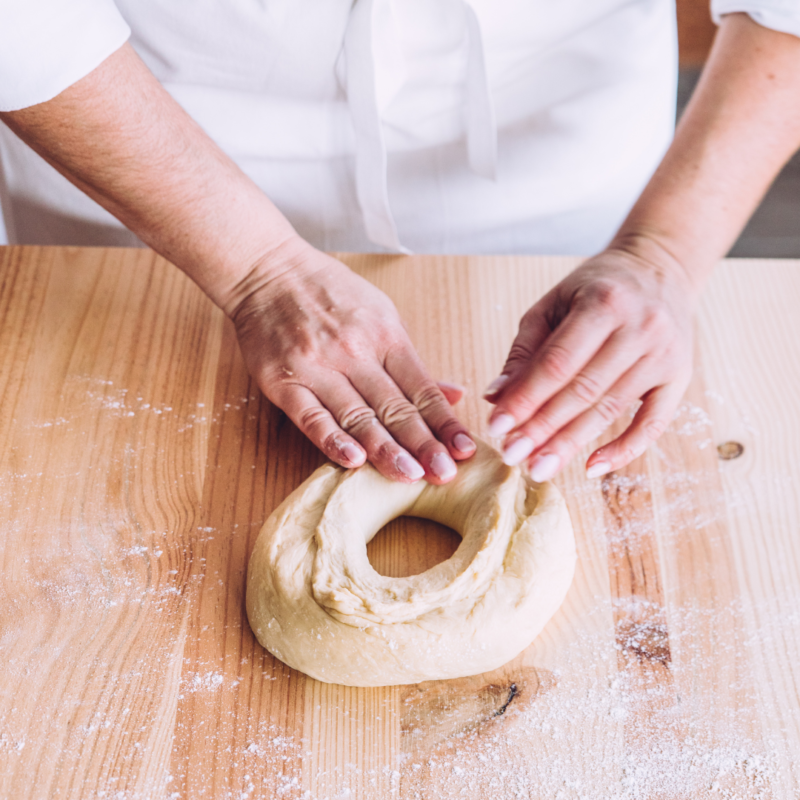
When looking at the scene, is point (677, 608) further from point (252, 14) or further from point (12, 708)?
point (252, 14)

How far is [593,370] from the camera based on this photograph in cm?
112

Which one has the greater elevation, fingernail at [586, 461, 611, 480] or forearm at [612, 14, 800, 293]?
forearm at [612, 14, 800, 293]

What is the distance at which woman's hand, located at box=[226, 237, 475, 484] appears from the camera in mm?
1094

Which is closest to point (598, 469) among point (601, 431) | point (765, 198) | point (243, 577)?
point (601, 431)

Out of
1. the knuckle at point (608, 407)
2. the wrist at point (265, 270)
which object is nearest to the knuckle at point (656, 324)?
the knuckle at point (608, 407)

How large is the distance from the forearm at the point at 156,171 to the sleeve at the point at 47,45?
3 cm

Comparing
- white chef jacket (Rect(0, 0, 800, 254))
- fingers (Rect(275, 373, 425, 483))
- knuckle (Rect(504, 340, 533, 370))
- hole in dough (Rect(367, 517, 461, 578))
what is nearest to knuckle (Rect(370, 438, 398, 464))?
fingers (Rect(275, 373, 425, 483))

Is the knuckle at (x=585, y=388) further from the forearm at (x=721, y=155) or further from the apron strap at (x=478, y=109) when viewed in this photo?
the apron strap at (x=478, y=109)

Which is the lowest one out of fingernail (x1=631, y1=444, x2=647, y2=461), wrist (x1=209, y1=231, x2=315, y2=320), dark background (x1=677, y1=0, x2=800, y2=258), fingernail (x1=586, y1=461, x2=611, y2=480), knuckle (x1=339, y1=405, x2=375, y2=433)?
dark background (x1=677, y1=0, x2=800, y2=258)

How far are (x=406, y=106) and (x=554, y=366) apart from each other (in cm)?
58

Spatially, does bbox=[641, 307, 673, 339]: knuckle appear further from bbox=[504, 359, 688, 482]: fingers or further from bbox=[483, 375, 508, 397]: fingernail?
bbox=[483, 375, 508, 397]: fingernail

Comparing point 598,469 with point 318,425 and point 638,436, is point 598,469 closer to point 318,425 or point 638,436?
point 638,436

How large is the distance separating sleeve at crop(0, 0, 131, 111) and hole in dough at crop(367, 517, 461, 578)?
2.48 feet

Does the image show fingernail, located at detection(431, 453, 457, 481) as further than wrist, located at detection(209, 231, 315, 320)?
No
